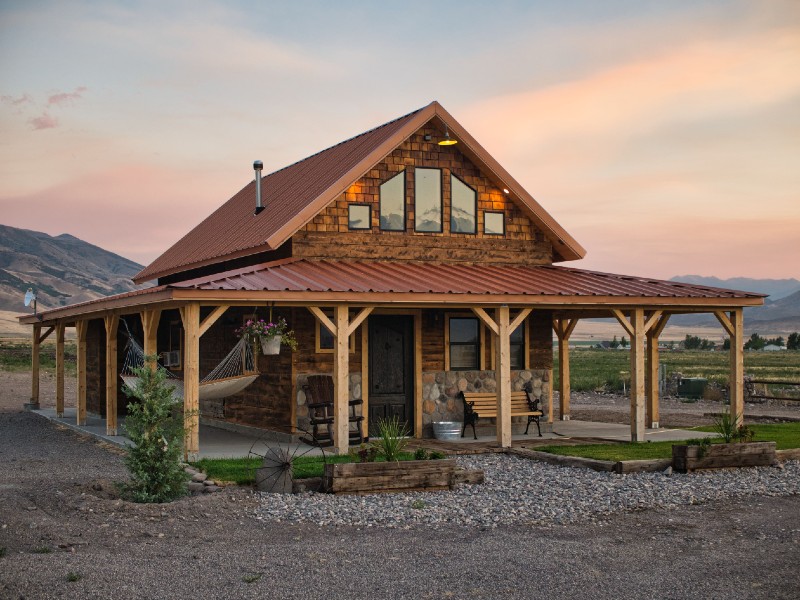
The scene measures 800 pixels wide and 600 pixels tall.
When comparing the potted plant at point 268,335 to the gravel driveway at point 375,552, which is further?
the potted plant at point 268,335

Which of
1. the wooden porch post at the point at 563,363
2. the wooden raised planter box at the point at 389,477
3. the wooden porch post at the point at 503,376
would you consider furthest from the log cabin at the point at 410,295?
the wooden raised planter box at the point at 389,477

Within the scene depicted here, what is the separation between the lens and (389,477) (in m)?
11.4

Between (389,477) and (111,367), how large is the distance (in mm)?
8006

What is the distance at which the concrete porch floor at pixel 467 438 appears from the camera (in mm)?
15391

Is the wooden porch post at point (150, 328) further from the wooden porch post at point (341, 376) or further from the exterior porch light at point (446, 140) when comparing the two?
the exterior porch light at point (446, 140)

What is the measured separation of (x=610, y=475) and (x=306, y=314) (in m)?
5.99

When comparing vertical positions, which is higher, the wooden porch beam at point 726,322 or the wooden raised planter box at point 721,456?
the wooden porch beam at point 726,322

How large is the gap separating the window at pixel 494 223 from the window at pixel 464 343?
6.28 ft

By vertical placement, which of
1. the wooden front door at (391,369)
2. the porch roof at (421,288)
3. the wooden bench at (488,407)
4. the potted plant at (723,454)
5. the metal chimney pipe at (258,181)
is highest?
Result: the metal chimney pipe at (258,181)

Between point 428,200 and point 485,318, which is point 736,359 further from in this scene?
point 428,200

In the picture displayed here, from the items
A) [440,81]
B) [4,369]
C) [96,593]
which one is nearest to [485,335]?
[440,81]


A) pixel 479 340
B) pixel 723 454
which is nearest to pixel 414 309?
pixel 479 340

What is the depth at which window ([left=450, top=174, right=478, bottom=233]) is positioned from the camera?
18516 mm

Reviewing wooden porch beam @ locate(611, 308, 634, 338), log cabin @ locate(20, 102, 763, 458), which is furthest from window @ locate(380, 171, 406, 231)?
→ wooden porch beam @ locate(611, 308, 634, 338)
